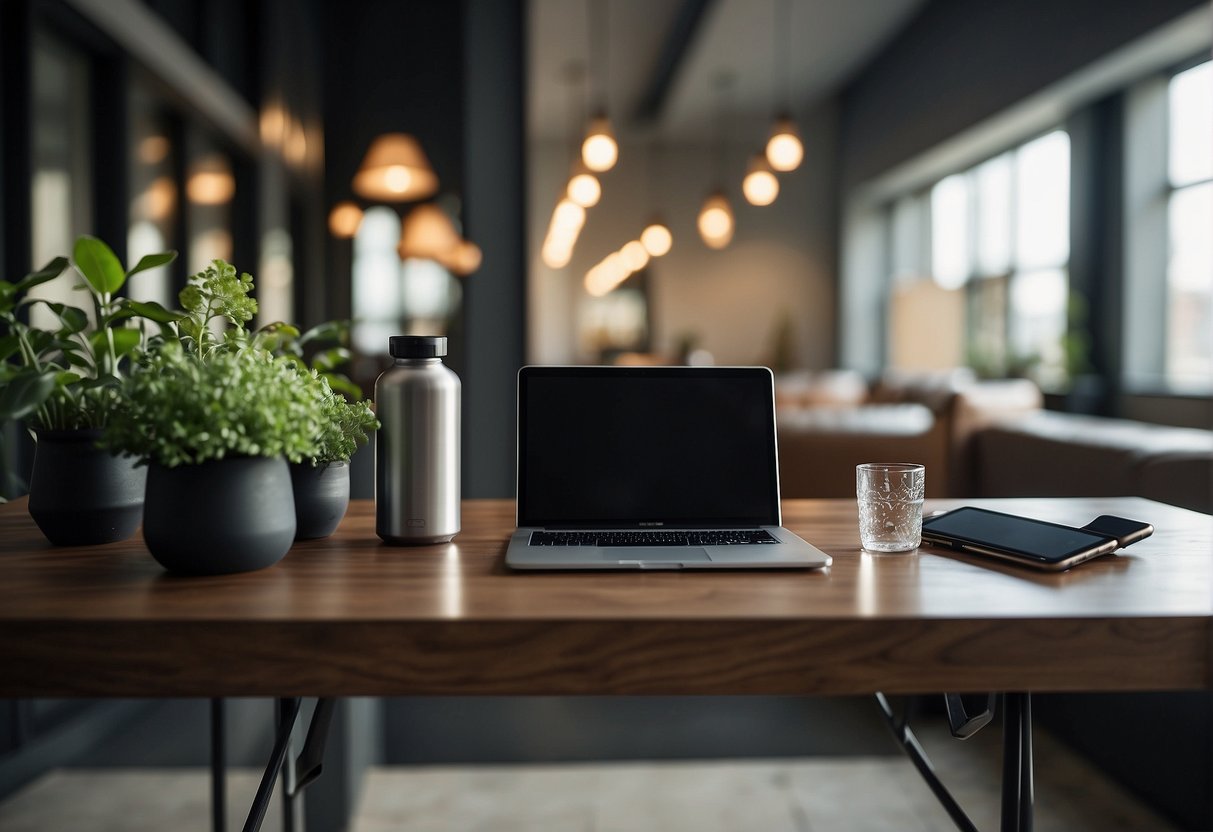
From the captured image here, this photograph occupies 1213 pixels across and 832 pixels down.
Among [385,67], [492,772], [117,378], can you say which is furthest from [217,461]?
[385,67]

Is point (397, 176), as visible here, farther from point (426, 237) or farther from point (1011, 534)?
point (1011, 534)

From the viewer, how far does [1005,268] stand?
6.14 metres

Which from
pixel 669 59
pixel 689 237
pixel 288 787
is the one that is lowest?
pixel 288 787

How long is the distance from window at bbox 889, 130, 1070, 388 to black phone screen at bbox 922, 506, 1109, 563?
172 inches

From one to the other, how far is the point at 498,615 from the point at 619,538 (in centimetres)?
28

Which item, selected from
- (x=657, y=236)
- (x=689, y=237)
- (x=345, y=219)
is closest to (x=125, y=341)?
(x=345, y=219)

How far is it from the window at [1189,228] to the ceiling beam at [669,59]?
2.75m

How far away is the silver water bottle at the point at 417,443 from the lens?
896 millimetres

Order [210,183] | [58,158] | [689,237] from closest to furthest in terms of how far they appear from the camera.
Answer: [58,158] < [210,183] < [689,237]

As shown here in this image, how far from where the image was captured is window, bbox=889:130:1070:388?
5391mm

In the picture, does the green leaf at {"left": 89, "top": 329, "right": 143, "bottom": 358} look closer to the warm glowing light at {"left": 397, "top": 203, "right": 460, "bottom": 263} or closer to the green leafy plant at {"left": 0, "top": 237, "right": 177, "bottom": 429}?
the green leafy plant at {"left": 0, "top": 237, "right": 177, "bottom": 429}

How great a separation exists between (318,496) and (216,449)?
209 millimetres

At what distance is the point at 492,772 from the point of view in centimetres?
206

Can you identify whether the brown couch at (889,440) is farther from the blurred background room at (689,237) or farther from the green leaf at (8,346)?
the green leaf at (8,346)
